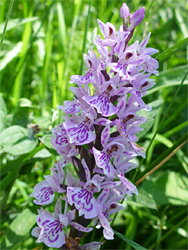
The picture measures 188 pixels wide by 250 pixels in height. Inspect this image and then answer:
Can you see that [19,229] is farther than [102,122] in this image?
Yes

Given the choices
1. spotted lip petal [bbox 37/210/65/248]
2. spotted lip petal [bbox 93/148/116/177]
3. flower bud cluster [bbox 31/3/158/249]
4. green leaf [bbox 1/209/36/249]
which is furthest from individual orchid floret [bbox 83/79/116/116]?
green leaf [bbox 1/209/36/249]

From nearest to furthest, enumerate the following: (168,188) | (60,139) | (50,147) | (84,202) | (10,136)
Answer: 1. (84,202)
2. (60,139)
3. (50,147)
4. (10,136)
5. (168,188)

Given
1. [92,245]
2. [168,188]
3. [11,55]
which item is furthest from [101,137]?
[11,55]

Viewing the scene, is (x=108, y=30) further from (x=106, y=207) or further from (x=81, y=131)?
(x=106, y=207)

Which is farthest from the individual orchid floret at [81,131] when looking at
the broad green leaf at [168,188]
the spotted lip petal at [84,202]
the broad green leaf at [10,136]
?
the broad green leaf at [168,188]

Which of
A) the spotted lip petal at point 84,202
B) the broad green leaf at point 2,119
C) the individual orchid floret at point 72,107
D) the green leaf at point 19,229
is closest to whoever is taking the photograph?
the spotted lip petal at point 84,202

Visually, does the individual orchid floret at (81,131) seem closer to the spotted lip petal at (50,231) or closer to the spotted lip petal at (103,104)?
the spotted lip petal at (103,104)
